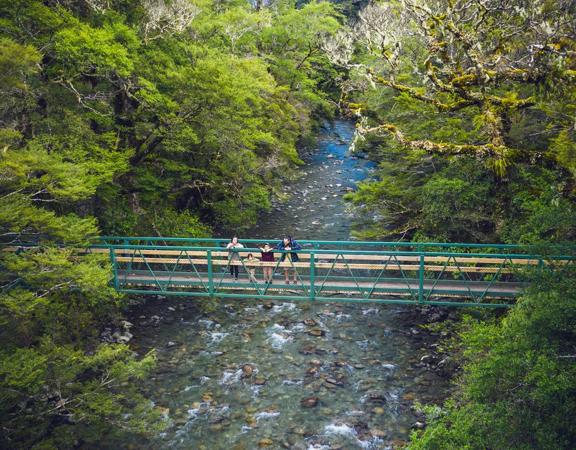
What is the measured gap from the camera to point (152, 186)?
21766 millimetres

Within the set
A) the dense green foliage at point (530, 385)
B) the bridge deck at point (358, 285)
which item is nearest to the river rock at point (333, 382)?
the bridge deck at point (358, 285)

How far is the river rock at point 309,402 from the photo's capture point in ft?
47.7

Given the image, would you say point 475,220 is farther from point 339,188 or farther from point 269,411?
point 339,188

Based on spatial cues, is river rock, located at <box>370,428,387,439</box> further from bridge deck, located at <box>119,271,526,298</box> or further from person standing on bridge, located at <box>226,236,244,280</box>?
person standing on bridge, located at <box>226,236,244,280</box>

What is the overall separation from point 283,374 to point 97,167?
915 cm

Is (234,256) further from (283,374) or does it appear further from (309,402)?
(309,402)

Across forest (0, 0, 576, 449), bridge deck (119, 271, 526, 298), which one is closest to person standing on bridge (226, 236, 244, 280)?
bridge deck (119, 271, 526, 298)

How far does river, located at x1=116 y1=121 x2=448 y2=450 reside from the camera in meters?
13.5

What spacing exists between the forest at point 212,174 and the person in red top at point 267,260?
4709 mm

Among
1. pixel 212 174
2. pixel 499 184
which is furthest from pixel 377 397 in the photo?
pixel 212 174

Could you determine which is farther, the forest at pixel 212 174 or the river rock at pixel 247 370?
the river rock at pixel 247 370

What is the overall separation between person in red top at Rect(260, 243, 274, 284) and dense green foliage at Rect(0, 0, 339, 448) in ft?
15.2

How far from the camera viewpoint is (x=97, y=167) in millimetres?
15945

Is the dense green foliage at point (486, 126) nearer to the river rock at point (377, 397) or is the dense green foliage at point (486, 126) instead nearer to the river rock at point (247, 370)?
the river rock at point (377, 397)
